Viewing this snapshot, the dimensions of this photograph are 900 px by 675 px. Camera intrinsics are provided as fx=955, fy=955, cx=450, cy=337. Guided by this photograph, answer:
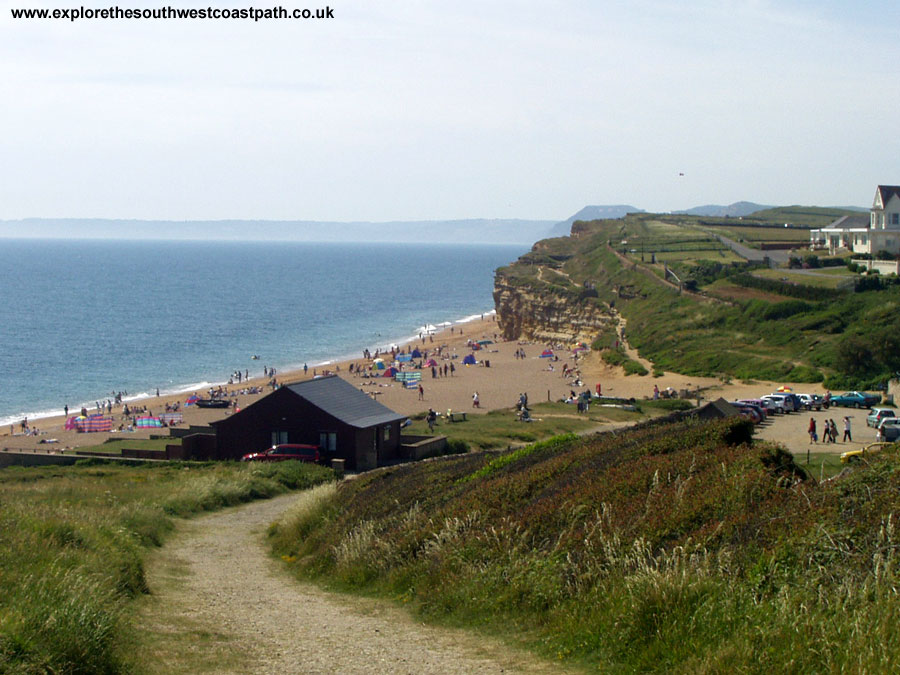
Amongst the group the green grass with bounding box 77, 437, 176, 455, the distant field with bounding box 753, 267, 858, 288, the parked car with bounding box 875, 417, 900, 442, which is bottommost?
the green grass with bounding box 77, 437, 176, 455

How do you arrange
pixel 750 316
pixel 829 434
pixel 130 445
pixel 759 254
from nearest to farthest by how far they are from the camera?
pixel 829 434, pixel 130 445, pixel 750 316, pixel 759 254

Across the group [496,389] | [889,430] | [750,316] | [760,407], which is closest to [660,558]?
[889,430]

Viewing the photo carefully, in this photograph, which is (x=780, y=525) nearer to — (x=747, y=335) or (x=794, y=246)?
(x=747, y=335)

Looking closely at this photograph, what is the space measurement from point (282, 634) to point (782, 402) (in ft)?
106

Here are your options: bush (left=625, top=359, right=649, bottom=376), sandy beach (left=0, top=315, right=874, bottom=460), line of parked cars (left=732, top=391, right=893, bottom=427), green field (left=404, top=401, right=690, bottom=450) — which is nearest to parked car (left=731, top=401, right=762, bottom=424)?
sandy beach (left=0, top=315, right=874, bottom=460)

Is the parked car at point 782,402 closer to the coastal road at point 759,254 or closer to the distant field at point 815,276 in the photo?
the distant field at point 815,276

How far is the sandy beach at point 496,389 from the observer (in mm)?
37781

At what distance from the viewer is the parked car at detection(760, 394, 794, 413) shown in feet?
124

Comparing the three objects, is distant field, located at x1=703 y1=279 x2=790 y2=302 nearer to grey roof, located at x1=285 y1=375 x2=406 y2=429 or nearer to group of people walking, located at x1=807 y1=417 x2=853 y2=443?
group of people walking, located at x1=807 y1=417 x2=853 y2=443

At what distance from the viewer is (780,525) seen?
8773 mm

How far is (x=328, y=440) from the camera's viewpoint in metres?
29.2

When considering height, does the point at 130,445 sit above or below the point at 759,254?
below

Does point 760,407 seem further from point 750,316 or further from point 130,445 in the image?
point 750,316

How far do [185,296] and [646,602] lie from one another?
141631mm
